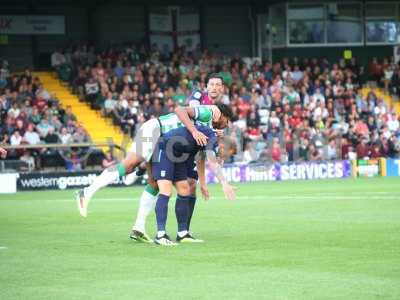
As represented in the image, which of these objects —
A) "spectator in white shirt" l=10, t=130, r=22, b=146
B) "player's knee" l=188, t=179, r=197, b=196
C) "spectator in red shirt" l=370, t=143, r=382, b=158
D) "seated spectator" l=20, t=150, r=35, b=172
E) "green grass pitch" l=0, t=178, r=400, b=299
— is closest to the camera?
"green grass pitch" l=0, t=178, r=400, b=299

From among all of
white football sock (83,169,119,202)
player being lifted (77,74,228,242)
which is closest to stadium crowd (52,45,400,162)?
white football sock (83,169,119,202)

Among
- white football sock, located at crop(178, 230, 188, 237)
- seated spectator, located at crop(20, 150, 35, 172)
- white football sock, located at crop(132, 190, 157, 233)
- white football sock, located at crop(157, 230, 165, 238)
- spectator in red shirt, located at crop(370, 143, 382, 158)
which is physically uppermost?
white football sock, located at crop(132, 190, 157, 233)

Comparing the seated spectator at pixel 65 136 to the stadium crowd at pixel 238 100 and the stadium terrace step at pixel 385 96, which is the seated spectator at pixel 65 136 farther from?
the stadium terrace step at pixel 385 96

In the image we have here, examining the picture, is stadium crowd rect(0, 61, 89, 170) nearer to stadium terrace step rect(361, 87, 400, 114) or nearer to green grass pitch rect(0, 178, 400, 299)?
green grass pitch rect(0, 178, 400, 299)

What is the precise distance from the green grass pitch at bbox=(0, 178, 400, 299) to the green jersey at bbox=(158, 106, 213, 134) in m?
1.56

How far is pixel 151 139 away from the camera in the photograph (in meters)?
13.3

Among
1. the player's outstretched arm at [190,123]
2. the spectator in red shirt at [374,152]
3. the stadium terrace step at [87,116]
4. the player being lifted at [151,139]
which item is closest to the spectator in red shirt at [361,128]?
the spectator in red shirt at [374,152]

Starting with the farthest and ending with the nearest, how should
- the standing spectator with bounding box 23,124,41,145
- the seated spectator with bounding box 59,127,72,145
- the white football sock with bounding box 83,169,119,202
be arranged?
the seated spectator with bounding box 59,127,72,145, the standing spectator with bounding box 23,124,41,145, the white football sock with bounding box 83,169,119,202

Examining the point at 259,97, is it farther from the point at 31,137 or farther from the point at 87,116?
the point at 31,137

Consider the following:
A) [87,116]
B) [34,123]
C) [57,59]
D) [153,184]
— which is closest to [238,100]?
[87,116]

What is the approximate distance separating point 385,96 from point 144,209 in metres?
29.7

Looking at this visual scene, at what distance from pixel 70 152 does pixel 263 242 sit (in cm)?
1856

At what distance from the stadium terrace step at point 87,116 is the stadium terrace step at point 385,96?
37.4 ft

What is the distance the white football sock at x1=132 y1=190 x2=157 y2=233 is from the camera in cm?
1338
